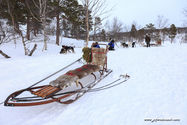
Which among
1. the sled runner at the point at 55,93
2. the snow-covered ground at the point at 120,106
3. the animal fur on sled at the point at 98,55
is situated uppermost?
the animal fur on sled at the point at 98,55

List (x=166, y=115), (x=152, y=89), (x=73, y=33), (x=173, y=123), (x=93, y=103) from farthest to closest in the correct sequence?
(x=73, y=33) → (x=152, y=89) → (x=93, y=103) → (x=166, y=115) → (x=173, y=123)

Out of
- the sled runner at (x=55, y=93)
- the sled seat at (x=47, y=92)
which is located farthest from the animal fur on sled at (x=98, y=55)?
the sled seat at (x=47, y=92)

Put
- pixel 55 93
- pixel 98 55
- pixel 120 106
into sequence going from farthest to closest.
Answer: pixel 98 55 < pixel 120 106 < pixel 55 93

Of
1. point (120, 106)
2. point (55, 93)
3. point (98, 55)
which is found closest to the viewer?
point (55, 93)

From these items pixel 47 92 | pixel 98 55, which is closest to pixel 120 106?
pixel 47 92

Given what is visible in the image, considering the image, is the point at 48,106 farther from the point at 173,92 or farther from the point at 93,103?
the point at 173,92

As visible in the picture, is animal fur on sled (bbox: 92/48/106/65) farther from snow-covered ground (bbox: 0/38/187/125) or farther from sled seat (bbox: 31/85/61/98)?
sled seat (bbox: 31/85/61/98)

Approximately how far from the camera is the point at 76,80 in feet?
9.46

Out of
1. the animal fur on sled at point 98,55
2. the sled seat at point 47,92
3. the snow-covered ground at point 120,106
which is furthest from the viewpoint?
the animal fur on sled at point 98,55

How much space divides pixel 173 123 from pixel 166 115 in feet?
0.66

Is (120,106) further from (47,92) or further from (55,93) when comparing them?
(47,92)

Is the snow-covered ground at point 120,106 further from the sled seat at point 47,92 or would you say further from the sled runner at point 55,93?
the sled seat at point 47,92

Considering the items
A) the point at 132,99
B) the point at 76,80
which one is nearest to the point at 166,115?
the point at 132,99

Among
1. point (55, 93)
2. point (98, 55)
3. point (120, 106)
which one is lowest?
point (120, 106)
